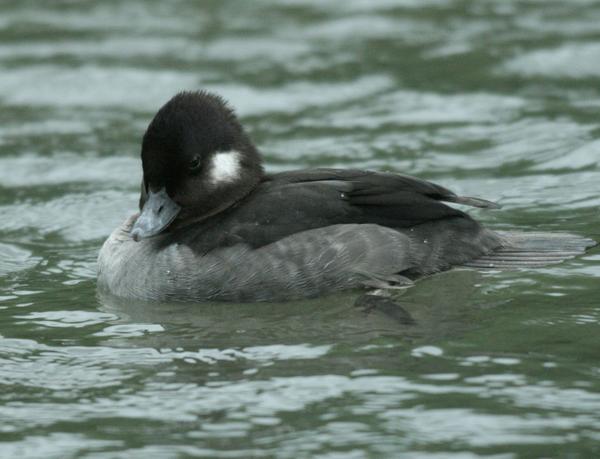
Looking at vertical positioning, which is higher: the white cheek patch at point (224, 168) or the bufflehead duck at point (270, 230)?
the white cheek patch at point (224, 168)

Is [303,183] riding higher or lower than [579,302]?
higher

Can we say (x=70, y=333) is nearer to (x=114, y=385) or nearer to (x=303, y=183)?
(x=114, y=385)

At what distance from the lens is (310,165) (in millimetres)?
10391

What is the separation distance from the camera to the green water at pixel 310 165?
5.36 meters

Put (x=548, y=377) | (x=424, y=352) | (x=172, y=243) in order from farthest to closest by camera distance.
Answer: (x=172, y=243) < (x=424, y=352) < (x=548, y=377)

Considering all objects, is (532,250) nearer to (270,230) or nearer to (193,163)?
(270,230)

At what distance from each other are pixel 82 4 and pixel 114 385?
34.3ft

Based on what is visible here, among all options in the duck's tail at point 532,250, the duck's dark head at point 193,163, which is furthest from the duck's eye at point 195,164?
the duck's tail at point 532,250

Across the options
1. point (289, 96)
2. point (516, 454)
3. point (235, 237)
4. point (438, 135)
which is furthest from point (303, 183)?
point (289, 96)

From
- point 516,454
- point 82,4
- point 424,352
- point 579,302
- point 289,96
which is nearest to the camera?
point 516,454

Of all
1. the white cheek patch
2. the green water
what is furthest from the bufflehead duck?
the green water

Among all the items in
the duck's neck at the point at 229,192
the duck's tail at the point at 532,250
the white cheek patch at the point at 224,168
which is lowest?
the duck's tail at the point at 532,250

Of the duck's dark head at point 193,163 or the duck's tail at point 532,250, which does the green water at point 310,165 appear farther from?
the duck's dark head at point 193,163

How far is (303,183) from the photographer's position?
7148 mm
